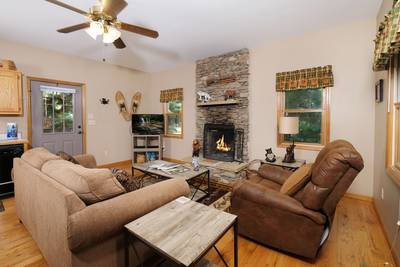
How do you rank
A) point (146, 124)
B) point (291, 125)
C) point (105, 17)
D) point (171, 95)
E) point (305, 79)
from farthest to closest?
point (171, 95) < point (146, 124) < point (305, 79) < point (291, 125) < point (105, 17)

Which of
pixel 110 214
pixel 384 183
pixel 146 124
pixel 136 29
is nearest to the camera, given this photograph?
pixel 110 214

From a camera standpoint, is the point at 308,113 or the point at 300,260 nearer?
the point at 300,260

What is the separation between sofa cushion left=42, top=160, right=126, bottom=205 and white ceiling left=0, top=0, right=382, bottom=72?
2.13 meters

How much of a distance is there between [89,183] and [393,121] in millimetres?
2840

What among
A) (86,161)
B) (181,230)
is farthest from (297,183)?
(86,161)

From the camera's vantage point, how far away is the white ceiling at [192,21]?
250cm

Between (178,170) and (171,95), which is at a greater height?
(171,95)

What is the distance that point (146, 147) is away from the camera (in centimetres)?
514

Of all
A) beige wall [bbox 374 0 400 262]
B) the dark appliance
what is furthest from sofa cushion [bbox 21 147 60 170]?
beige wall [bbox 374 0 400 262]

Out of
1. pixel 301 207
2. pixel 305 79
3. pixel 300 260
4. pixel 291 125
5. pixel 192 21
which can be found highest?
pixel 192 21

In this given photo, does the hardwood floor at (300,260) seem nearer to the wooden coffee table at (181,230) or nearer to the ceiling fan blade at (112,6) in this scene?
the wooden coffee table at (181,230)

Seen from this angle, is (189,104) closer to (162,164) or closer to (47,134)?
(162,164)

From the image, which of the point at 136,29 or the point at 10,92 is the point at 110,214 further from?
the point at 10,92

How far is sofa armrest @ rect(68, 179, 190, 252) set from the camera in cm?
115
